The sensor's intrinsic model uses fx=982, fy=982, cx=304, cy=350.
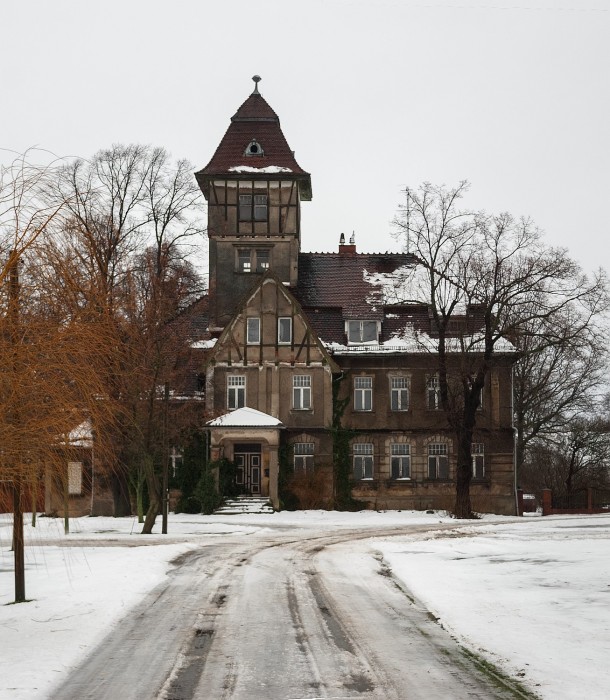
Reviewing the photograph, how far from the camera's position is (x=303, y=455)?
44.8 meters

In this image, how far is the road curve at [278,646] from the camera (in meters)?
10.1

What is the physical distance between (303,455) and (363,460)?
10.3 ft

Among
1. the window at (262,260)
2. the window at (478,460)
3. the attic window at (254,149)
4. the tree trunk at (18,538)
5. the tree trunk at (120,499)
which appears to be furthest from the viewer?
the attic window at (254,149)

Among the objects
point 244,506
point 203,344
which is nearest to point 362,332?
point 203,344

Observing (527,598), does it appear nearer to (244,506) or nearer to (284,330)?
(244,506)

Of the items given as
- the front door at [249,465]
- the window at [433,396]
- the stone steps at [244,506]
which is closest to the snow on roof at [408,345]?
the window at [433,396]

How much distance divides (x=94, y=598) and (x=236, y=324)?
29694 mm

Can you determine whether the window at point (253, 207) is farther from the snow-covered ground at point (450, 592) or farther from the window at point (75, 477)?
the window at point (75, 477)

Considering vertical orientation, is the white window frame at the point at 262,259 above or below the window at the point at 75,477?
above

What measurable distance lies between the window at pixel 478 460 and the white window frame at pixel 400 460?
2984 mm

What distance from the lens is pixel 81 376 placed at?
37.9 feet

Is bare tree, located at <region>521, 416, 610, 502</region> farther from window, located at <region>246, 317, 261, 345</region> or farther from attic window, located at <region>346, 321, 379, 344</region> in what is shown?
window, located at <region>246, 317, 261, 345</region>

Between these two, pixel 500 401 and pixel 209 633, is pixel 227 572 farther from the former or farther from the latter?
pixel 500 401

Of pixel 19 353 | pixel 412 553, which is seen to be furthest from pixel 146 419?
pixel 19 353
